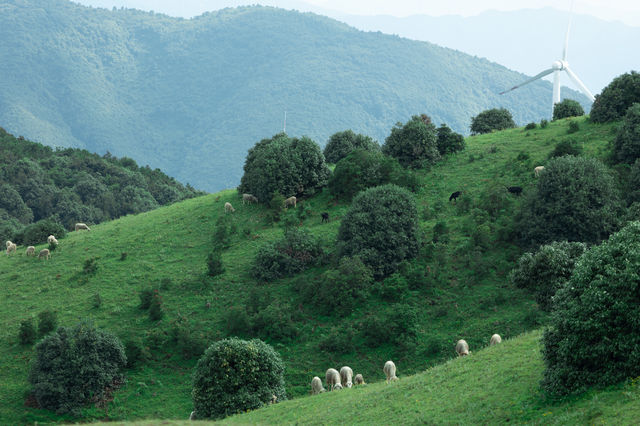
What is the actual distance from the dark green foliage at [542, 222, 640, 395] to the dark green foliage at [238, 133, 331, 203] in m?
45.3

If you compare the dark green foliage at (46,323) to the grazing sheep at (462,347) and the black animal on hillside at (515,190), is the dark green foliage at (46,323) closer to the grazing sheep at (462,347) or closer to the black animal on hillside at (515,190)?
the grazing sheep at (462,347)

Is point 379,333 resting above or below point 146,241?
below

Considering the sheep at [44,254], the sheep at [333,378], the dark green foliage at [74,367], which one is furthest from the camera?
the sheep at [44,254]

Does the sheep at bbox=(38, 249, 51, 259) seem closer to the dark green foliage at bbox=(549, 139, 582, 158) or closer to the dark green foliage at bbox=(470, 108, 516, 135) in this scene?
the dark green foliage at bbox=(549, 139, 582, 158)

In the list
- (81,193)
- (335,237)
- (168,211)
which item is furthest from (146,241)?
(81,193)

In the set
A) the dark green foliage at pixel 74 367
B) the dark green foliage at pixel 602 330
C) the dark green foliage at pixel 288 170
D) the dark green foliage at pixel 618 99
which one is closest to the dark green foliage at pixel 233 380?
the dark green foliage at pixel 74 367

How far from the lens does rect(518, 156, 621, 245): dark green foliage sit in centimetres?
4641

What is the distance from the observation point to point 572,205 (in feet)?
153

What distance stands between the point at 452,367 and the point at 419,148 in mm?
43206

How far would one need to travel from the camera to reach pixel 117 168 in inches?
5167

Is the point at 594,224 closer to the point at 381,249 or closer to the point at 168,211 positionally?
the point at 381,249

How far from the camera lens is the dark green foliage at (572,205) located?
46406 mm

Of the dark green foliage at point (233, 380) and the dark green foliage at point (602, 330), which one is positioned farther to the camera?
the dark green foliage at point (233, 380)

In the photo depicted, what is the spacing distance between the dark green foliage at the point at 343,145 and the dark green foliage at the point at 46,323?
40.3 meters
